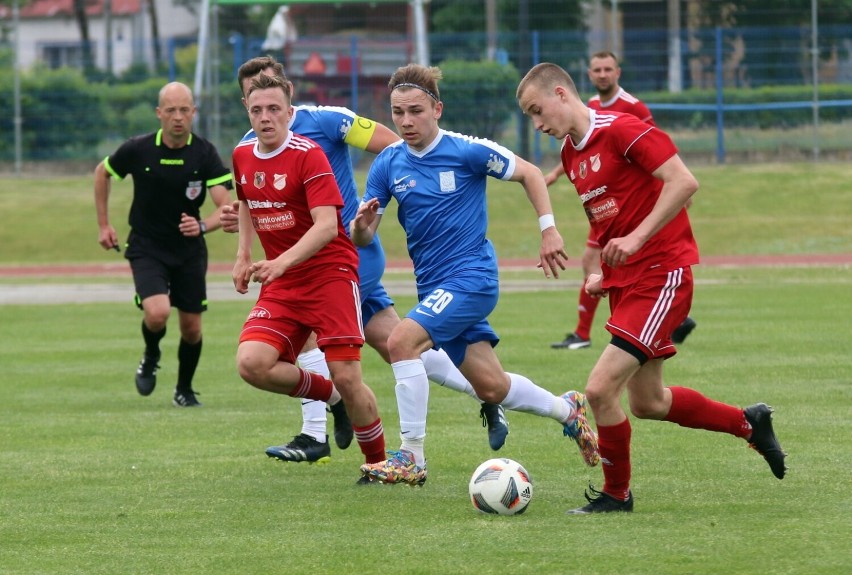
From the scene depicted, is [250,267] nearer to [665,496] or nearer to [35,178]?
[665,496]

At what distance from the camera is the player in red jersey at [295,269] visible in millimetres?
7051

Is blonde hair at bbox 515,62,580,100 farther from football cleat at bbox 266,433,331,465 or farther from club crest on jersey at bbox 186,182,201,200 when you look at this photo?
club crest on jersey at bbox 186,182,201,200

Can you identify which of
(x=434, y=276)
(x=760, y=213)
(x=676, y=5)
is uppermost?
(x=676, y=5)

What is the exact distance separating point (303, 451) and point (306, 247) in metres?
1.32

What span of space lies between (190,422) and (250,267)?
→ 2.65 m

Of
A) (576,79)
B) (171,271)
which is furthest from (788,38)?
(171,271)

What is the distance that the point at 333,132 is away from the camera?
314 inches

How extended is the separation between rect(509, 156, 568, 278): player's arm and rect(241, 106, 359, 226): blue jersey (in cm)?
120

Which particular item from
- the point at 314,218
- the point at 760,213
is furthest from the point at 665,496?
the point at 760,213

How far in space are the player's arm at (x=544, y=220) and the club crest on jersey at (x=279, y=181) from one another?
3.68 feet

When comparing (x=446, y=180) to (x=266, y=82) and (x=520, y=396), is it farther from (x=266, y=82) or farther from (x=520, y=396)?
(x=520, y=396)

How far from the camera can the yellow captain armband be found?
25.8 feet

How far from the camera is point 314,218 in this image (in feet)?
22.9

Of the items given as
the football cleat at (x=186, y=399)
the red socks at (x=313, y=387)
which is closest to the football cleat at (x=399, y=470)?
the red socks at (x=313, y=387)
